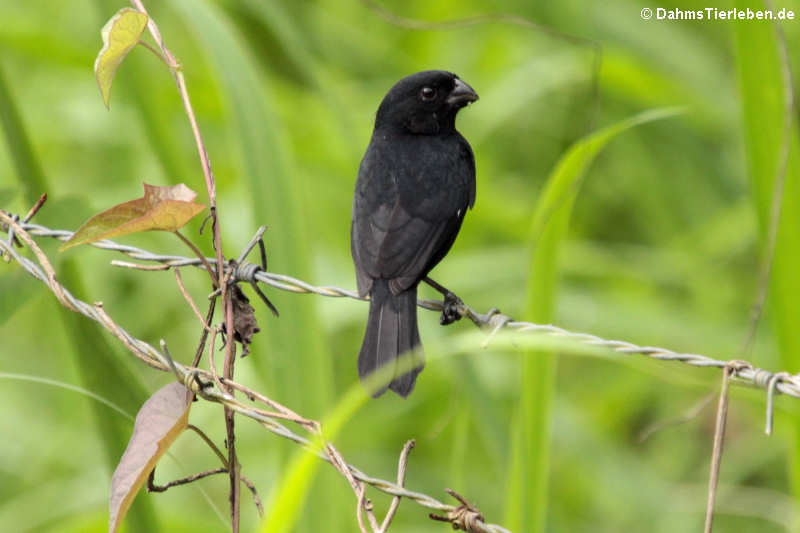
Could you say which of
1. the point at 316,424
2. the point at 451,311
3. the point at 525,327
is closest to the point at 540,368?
the point at 451,311

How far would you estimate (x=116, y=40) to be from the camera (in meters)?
1.42

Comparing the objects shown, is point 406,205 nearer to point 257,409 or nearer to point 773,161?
point 773,161

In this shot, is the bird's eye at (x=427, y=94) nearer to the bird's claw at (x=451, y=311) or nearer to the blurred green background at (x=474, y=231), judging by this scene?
the blurred green background at (x=474, y=231)

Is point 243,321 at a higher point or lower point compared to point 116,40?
lower

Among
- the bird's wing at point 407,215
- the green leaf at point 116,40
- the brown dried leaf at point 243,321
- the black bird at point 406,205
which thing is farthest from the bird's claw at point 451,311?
the green leaf at point 116,40

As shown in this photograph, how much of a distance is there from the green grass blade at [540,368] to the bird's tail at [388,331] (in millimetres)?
247

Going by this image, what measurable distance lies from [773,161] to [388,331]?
2.99 feet

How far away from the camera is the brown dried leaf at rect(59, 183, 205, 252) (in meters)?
1.35

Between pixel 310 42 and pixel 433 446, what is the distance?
7.20ft

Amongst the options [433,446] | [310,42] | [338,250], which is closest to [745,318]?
[433,446]

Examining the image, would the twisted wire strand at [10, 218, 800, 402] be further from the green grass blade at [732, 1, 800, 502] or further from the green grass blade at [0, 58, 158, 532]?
the green grass blade at [732, 1, 800, 502]

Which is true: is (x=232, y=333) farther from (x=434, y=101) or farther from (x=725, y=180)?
(x=725, y=180)

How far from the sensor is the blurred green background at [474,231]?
2703 mm

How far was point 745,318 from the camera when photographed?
13.4ft
